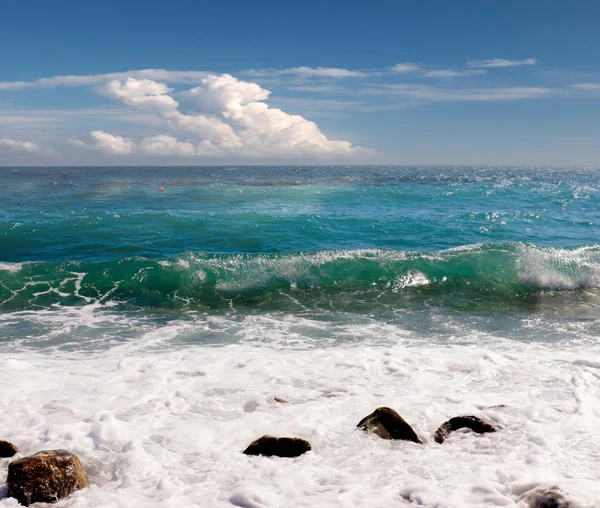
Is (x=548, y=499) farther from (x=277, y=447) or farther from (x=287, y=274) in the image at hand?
(x=287, y=274)

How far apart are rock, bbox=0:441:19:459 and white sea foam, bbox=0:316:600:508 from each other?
22 centimetres

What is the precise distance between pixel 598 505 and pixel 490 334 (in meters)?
6.08

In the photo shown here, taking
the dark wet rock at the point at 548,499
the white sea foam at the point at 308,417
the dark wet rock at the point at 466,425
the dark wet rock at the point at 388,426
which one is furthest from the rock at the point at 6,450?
the dark wet rock at the point at 548,499

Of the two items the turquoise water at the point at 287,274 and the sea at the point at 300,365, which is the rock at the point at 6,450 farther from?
the turquoise water at the point at 287,274

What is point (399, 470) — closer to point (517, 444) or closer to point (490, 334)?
point (517, 444)

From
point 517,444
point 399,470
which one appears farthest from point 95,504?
point 517,444

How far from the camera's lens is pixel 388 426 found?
5.49 m

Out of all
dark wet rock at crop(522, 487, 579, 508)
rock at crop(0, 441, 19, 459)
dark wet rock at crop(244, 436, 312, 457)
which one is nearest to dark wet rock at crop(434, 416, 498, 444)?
dark wet rock at crop(522, 487, 579, 508)

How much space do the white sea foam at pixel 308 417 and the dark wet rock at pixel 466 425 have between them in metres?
0.12

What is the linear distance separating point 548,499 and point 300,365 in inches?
178

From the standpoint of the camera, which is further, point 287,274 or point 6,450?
point 287,274

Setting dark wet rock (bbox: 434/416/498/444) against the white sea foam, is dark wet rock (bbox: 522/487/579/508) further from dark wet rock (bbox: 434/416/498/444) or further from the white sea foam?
dark wet rock (bbox: 434/416/498/444)

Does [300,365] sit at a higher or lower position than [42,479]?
lower

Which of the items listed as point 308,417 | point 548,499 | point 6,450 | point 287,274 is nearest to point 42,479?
point 6,450
